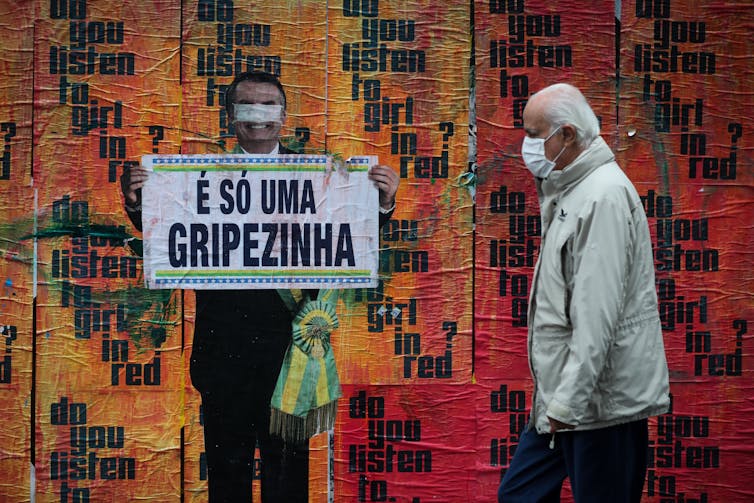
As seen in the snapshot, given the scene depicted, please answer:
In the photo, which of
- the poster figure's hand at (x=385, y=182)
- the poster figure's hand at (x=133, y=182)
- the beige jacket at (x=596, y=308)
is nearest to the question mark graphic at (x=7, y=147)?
the poster figure's hand at (x=133, y=182)

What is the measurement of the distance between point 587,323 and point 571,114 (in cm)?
74

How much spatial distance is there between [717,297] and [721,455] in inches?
30.3

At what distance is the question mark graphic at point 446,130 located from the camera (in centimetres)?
393

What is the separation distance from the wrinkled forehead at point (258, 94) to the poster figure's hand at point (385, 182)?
0.55m

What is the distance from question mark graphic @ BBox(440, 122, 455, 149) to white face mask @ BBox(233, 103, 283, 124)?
0.77m

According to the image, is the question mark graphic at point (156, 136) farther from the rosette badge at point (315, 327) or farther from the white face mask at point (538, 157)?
the white face mask at point (538, 157)

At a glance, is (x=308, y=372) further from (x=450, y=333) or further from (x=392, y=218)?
(x=392, y=218)

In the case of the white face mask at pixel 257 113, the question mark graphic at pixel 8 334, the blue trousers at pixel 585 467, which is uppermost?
the white face mask at pixel 257 113

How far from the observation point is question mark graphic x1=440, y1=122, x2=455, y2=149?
3932 mm

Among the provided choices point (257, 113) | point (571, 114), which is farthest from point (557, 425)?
point (257, 113)

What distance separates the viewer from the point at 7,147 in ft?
12.7

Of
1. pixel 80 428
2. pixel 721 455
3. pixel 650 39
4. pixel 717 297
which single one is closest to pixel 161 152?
pixel 80 428

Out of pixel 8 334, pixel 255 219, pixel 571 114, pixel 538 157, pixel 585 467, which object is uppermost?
pixel 571 114

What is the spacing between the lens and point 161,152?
3.89 meters
